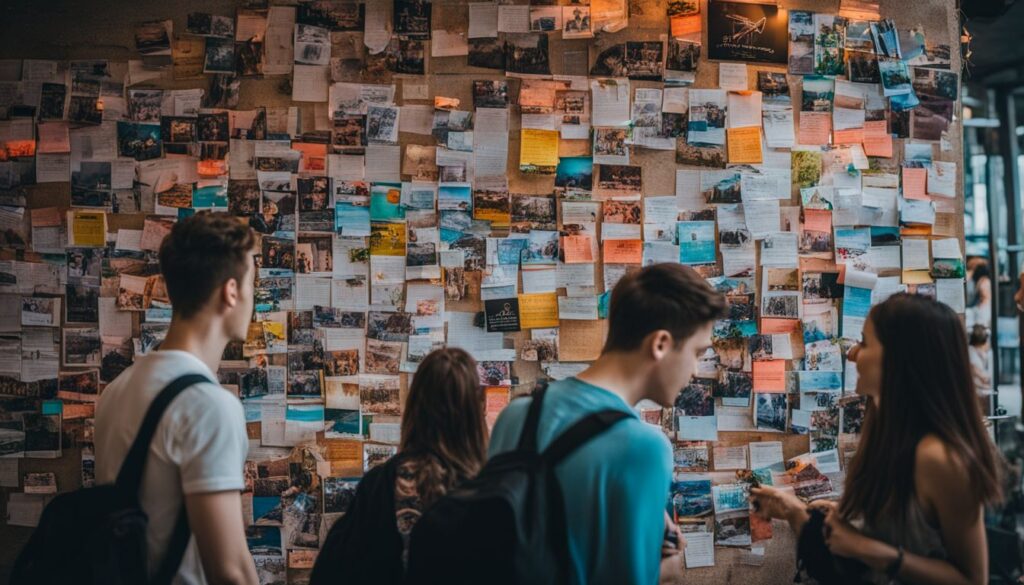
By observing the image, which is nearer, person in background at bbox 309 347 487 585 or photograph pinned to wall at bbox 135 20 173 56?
person in background at bbox 309 347 487 585

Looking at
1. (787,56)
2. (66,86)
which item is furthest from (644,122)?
(66,86)

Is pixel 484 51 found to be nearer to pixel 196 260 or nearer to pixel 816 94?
pixel 816 94

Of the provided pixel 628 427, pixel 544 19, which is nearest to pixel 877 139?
pixel 544 19

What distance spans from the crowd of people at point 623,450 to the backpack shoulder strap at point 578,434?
11mm

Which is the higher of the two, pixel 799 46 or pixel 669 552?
pixel 799 46

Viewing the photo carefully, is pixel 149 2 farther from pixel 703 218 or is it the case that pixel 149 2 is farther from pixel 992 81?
pixel 992 81

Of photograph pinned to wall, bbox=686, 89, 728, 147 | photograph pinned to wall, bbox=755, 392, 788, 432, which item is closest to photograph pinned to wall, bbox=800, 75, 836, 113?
photograph pinned to wall, bbox=686, 89, 728, 147

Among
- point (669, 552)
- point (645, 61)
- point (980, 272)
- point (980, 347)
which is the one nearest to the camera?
point (669, 552)

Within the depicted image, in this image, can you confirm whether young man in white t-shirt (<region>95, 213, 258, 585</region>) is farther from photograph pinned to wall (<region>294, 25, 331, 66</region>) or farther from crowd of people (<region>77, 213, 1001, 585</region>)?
photograph pinned to wall (<region>294, 25, 331, 66</region>)

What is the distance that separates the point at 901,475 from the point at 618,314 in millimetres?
795

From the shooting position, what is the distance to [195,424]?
181cm

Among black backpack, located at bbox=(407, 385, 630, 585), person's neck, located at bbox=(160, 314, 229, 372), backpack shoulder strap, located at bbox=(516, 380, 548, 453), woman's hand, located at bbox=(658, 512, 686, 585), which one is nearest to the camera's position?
black backpack, located at bbox=(407, 385, 630, 585)

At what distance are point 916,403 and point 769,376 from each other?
1490 mm

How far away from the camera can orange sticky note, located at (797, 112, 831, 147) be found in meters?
3.53
